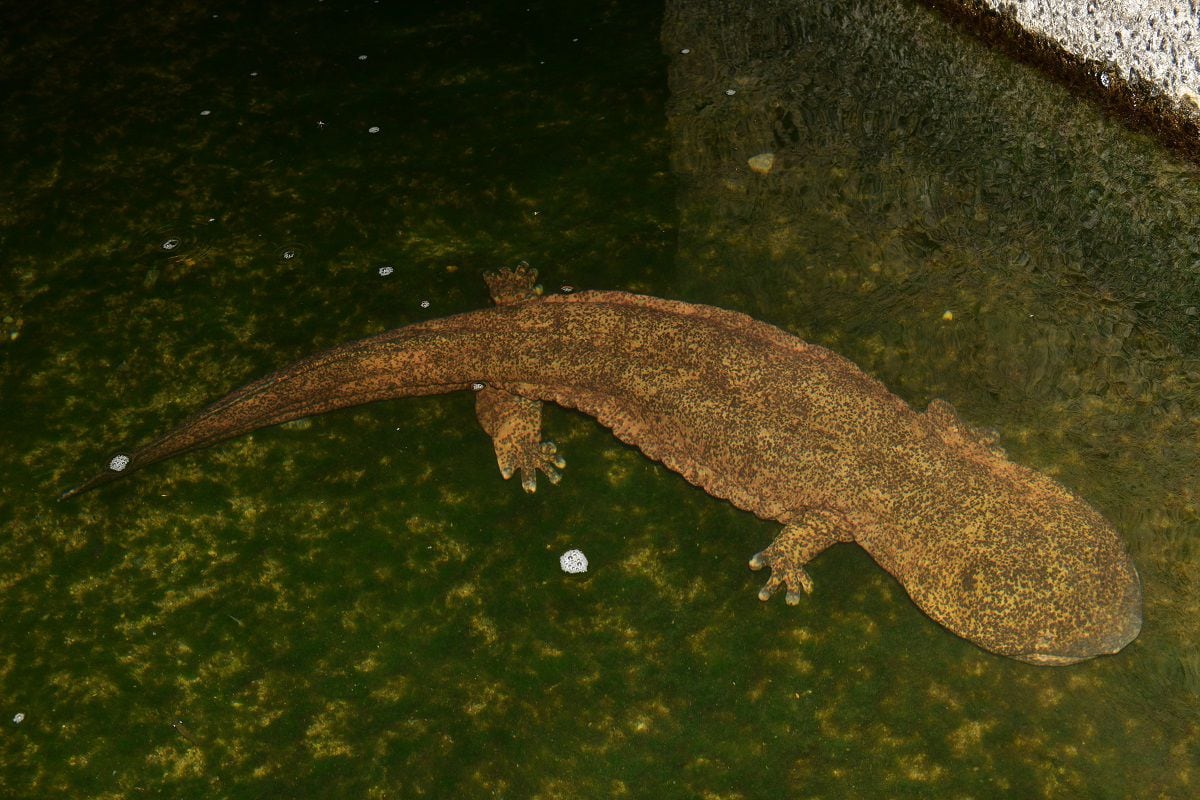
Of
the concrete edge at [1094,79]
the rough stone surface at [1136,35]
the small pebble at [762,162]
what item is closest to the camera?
the rough stone surface at [1136,35]

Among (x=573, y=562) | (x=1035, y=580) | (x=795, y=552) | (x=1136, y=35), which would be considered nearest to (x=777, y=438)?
(x=795, y=552)

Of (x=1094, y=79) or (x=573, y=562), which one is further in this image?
(x=1094, y=79)

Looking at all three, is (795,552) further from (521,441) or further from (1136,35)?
(1136,35)

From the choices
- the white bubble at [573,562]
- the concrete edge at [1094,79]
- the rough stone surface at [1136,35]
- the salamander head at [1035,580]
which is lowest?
the white bubble at [573,562]

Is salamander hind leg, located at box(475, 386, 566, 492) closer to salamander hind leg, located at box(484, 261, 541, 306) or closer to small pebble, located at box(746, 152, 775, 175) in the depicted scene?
salamander hind leg, located at box(484, 261, 541, 306)

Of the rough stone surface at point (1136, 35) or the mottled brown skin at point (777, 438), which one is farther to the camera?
the rough stone surface at point (1136, 35)

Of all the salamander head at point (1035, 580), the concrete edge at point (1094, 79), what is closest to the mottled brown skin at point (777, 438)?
the salamander head at point (1035, 580)

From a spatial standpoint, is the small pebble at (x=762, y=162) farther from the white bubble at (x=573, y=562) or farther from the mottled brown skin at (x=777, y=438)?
the white bubble at (x=573, y=562)
